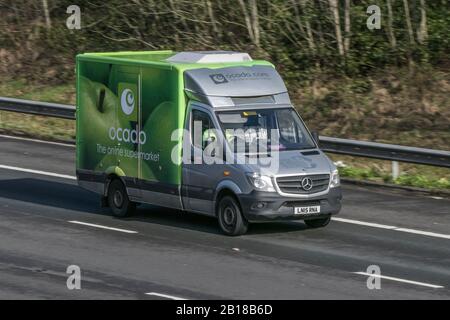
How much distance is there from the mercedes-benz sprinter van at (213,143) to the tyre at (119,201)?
17 mm

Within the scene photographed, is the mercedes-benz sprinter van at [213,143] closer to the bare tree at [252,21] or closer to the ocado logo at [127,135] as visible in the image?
the ocado logo at [127,135]

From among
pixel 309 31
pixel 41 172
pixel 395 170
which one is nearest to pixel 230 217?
pixel 395 170

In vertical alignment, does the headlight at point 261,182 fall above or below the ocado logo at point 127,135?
below

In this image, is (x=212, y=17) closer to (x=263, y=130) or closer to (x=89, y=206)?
(x=89, y=206)

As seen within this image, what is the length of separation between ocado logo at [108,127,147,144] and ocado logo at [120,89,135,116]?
319 millimetres

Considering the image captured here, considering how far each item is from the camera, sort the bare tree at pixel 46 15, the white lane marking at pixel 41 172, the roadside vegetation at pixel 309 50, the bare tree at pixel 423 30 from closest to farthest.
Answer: the white lane marking at pixel 41 172, the roadside vegetation at pixel 309 50, the bare tree at pixel 423 30, the bare tree at pixel 46 15

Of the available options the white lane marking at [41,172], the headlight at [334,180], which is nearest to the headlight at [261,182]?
the headlight at [334,180]

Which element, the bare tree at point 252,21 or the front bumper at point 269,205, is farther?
the bare tree at point 252,21

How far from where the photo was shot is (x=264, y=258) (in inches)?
654

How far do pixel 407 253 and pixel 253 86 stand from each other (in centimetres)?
363

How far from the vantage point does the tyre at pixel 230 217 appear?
1792 cm

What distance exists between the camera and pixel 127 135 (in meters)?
19.6

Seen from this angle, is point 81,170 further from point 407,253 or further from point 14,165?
point 407,253

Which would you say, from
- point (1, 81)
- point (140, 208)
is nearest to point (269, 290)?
point (140, 208)
